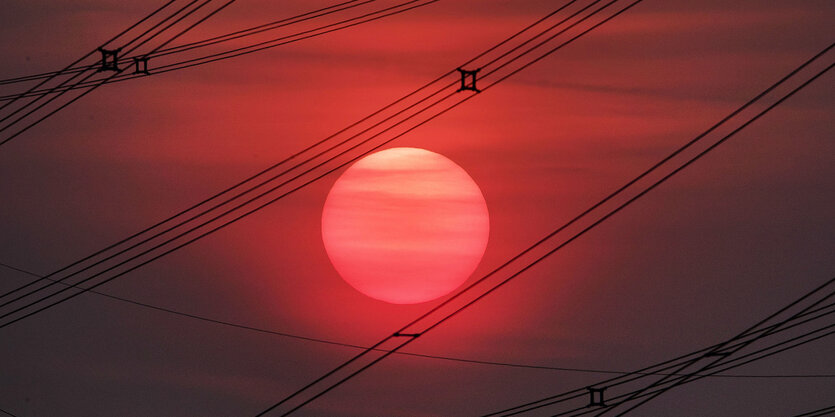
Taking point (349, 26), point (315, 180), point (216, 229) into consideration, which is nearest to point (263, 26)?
point (349, 26)

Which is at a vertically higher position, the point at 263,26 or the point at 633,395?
the point at 263,26

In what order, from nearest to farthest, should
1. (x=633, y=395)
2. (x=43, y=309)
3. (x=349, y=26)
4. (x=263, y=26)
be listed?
(x=633, y=395)
(x=263, y=26)
(x=349, y=26)
(x=43, y=309)

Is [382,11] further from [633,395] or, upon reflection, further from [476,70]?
[633,395]

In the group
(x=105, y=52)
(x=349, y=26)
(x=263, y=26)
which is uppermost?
(x=349, y=26)

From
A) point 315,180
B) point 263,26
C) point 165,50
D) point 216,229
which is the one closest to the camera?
point 165,50

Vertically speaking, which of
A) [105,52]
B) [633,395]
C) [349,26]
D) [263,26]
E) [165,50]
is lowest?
[633,395]

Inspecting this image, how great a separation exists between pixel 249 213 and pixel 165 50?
32.0 m

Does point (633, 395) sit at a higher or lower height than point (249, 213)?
lower

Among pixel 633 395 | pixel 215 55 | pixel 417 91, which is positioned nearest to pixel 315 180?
pixel 215 55

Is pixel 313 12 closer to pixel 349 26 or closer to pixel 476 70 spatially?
pixel 349 26

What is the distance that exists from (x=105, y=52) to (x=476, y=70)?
7825mm

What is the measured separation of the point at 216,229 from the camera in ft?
246

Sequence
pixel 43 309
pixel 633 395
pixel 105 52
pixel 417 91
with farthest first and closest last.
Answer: pixel 43 309 → pixel 417 91 → pixel 105 52 → pixel 633 395

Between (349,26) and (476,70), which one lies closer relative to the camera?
(476,70)
